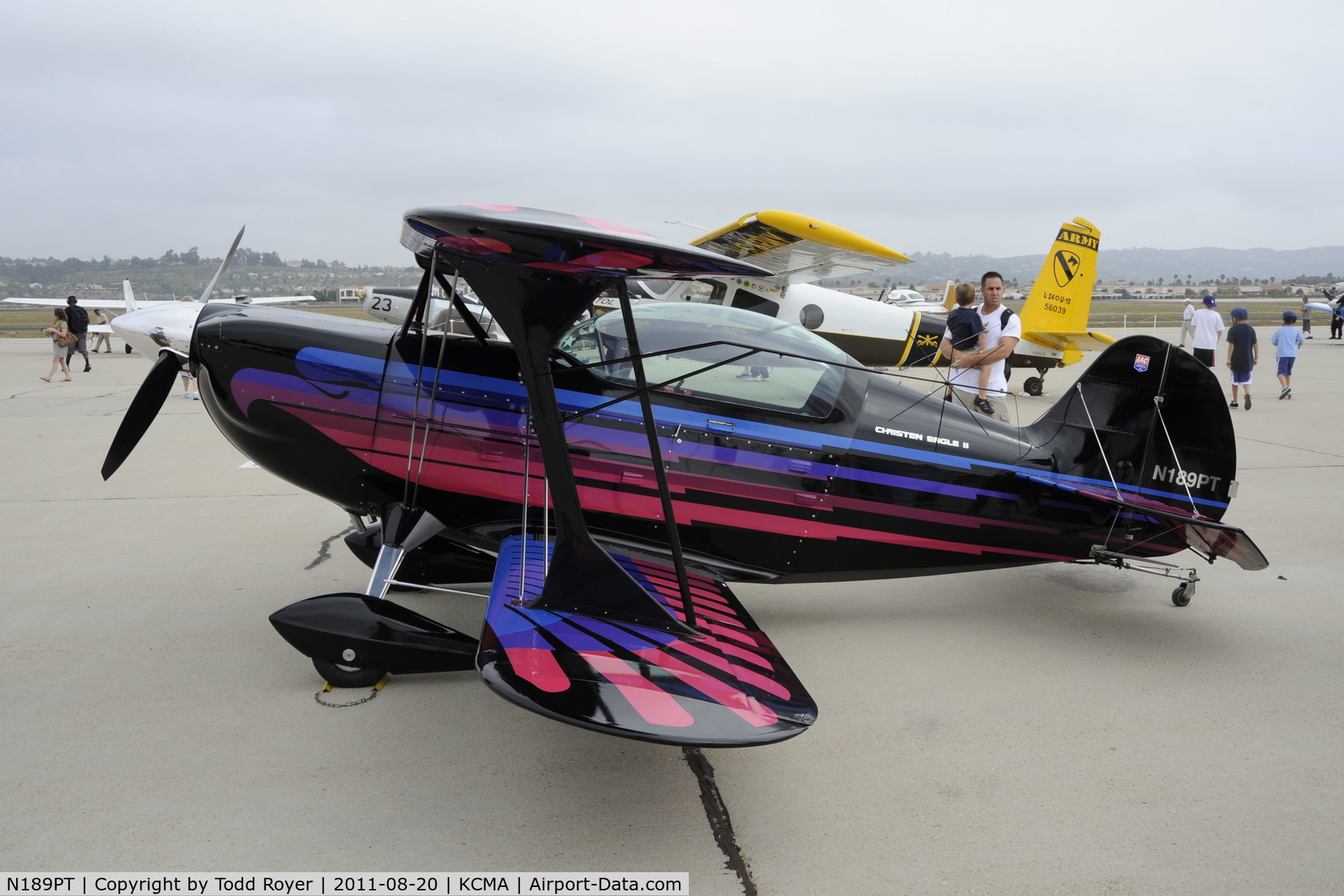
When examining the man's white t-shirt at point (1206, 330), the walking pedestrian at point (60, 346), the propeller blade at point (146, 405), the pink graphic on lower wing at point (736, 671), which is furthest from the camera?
the walking pedestrian at point (60, 346)

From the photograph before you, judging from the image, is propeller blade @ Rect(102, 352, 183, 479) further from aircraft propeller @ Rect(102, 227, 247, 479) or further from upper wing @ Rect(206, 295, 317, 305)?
upper wing @ Rect(206, 295, 317, 305)

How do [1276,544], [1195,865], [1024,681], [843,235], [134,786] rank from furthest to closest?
1. [843,235]
2. [1276,544]
3. [1024,681]
4. [134,786]
5. [1195,865]

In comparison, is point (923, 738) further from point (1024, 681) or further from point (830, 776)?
point (1024, 681)

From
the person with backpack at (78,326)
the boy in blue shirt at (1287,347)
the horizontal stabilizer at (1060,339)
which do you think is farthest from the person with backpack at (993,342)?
the person with backpack at (78,326)

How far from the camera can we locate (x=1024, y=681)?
3943 millimetres

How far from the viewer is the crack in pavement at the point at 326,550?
559 centimetres

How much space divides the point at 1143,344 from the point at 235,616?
5422mm

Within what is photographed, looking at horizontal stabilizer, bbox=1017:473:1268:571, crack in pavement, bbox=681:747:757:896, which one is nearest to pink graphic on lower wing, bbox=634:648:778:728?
crack in pavement, bbox=681:747:757:896

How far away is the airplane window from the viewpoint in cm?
409

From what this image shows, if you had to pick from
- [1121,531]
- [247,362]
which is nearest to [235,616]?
[247,362]

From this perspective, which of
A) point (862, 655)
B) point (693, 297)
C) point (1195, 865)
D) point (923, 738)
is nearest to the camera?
point (1195, 865)

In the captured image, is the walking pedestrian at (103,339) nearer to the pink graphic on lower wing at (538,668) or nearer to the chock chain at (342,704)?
the chock chain at (342,704)

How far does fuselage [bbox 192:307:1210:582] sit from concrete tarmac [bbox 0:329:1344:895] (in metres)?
0.70

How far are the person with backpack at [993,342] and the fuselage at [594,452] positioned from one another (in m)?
2.32
